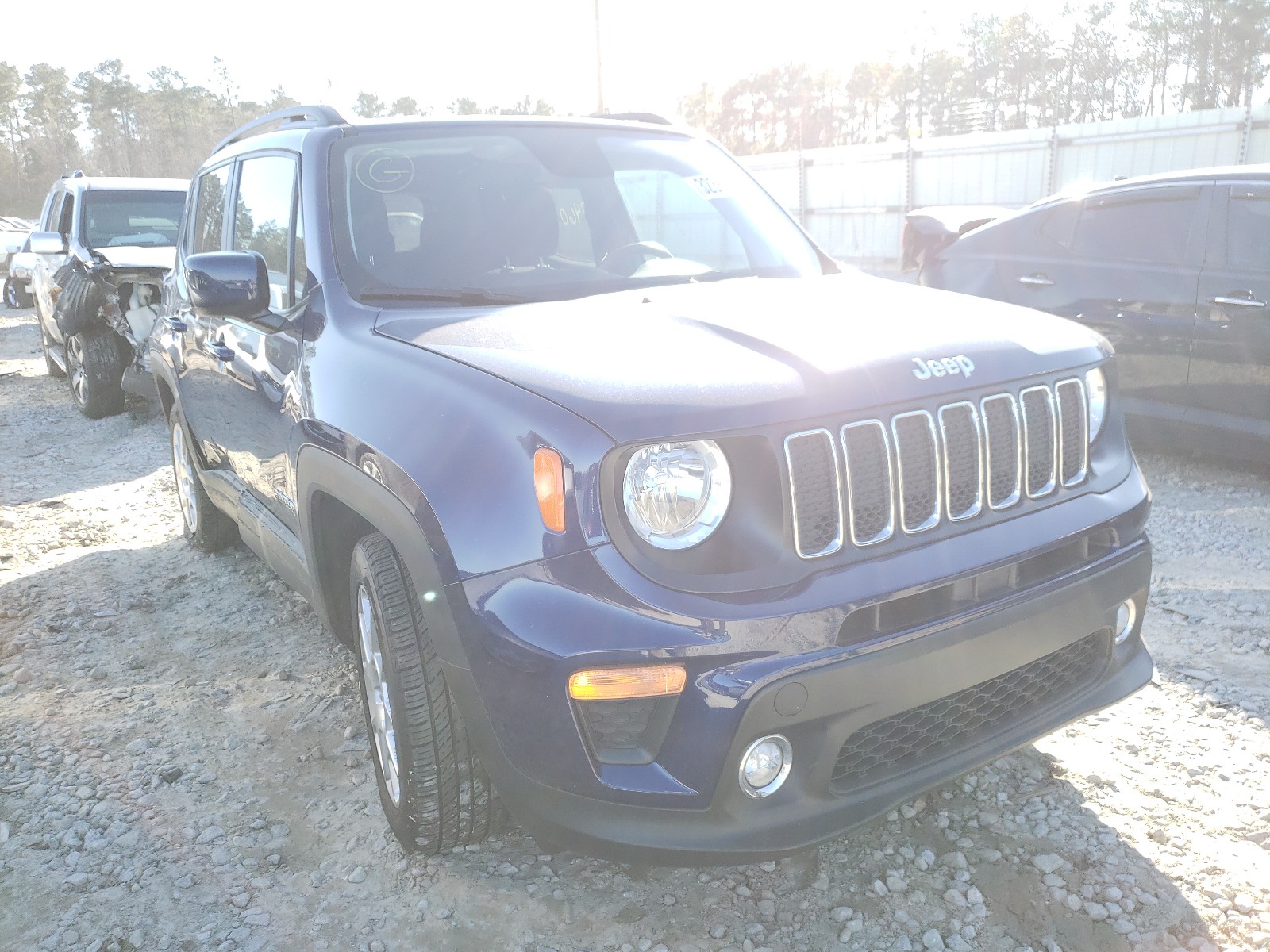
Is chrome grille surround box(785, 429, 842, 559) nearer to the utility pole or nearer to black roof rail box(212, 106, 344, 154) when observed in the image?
black roof rail box(212, 106, 344, 154)

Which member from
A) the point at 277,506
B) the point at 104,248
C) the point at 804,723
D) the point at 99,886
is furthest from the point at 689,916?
the point at 104,248

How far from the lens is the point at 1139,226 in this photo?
18.5 feet

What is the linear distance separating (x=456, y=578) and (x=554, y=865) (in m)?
0.94

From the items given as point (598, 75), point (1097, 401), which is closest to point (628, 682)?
point (1097, 401)

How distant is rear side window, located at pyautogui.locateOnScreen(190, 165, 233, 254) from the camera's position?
4117 millimetres

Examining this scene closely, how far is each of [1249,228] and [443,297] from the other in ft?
14.3

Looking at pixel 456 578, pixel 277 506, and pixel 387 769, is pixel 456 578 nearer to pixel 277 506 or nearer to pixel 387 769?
pixel 387 769

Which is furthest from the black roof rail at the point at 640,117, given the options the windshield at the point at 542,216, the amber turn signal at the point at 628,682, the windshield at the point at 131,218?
the windshield at the point at 131,218

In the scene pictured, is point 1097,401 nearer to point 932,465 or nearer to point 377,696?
point 932,465

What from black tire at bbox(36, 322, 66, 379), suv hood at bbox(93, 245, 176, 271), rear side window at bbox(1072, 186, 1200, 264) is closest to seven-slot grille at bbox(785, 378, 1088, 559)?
rear side window at bbox(1072, 186, 1200, 264)

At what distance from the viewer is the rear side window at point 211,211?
162 inches

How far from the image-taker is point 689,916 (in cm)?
239

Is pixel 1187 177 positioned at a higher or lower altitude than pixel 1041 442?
higher

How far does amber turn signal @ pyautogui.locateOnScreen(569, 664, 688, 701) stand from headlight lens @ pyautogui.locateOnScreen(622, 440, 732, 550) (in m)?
0.24
